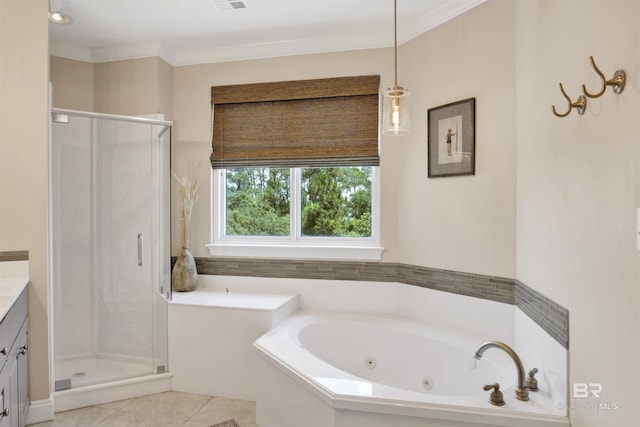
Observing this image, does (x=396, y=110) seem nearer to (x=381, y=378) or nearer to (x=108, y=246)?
(x=381, y=378)

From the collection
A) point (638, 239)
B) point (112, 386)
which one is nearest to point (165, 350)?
point (112, 386)

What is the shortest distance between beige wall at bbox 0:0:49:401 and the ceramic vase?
36.6 inches

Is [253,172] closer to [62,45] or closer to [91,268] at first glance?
[91,268]

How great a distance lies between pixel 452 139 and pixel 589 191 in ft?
4.10

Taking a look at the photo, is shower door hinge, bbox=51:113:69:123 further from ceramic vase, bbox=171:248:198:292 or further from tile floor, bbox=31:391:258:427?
tile floor, bbox=31:391:258:427

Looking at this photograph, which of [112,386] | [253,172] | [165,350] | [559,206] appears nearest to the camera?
[559,206]

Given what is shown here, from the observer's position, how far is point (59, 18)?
106 inches

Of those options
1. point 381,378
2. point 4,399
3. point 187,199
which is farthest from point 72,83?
point 381,378

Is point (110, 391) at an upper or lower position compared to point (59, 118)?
lower

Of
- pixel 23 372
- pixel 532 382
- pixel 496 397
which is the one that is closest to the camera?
pixel 496 397

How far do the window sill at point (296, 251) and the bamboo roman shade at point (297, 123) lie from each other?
2.08ft

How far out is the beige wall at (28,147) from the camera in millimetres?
2262

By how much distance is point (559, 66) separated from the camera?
165 centimetres

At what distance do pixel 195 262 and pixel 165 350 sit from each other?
74cm
